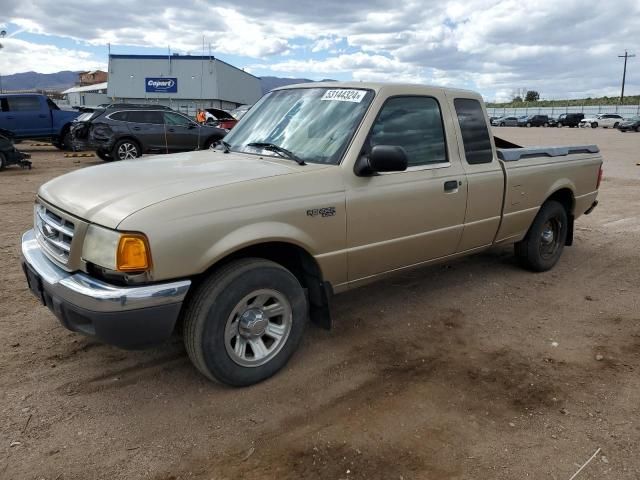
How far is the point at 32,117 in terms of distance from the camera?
1866 centimetres

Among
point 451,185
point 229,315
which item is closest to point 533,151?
point 451,185

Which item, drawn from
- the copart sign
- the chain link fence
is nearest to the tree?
the chain link fence

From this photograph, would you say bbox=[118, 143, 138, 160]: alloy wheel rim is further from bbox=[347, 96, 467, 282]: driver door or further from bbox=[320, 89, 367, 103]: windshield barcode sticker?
bbox=[347, 96, 467, 282]: driver door

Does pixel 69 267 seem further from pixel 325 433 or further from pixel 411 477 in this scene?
pixel 411 477

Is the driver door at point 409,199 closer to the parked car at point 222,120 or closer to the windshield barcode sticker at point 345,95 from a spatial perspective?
the windshield barcode sticker at point 345,95

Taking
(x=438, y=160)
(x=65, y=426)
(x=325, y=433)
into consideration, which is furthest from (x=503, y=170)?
(x=65, y=426)

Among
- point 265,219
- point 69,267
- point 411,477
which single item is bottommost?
point 411,477

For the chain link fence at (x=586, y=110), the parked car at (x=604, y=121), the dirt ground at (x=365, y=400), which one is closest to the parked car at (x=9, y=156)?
the dirt ground at (x=365, y=400)

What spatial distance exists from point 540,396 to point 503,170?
224 cm

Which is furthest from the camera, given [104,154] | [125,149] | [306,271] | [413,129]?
[104,154]

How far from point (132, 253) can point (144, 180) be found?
2.21 ft

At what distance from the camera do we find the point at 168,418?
3041 mm

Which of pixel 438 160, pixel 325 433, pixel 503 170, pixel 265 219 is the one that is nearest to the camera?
pixel 325 433

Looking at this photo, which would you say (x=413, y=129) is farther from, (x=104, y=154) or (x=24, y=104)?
(x=24, y=104)
